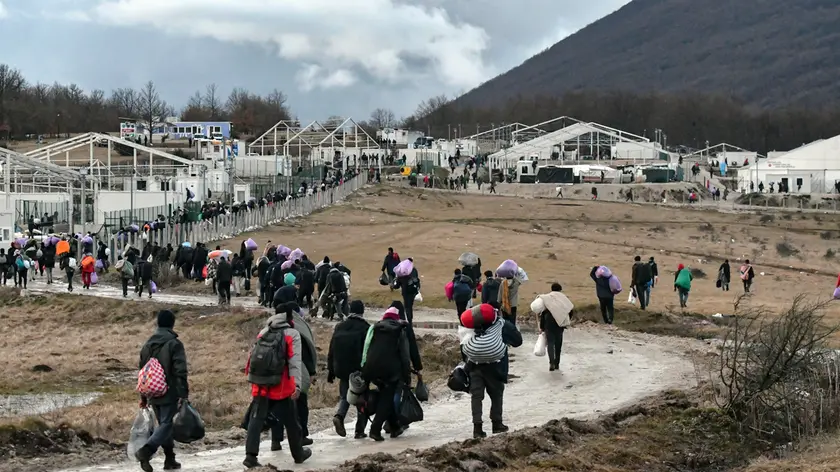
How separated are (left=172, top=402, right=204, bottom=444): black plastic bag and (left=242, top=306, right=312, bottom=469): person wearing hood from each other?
1.74 ft

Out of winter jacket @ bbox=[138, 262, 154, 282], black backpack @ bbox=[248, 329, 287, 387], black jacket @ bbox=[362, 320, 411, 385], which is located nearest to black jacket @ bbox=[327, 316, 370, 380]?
black jacket @ bbox=[362, 320, 411, 385]

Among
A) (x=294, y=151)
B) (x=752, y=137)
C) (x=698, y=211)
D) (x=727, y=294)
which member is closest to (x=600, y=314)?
(x=727, y=294)

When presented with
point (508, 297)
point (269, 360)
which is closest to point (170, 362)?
point (269, 360)

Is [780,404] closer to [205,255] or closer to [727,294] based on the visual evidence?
[727,294]

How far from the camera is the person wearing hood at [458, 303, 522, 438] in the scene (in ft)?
41.9

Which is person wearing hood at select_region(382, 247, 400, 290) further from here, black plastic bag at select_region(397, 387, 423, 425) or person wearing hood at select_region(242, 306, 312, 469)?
person wearing hood at select_region(242, 306, 312, 469)

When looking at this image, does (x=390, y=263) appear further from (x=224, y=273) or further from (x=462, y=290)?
(x=462, y=290)

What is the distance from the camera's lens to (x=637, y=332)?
23.9 m

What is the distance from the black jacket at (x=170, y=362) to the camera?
35.9 ft

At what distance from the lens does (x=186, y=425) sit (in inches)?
426

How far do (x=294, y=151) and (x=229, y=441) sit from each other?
10779cm

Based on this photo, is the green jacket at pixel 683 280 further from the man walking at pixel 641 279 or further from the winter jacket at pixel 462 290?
the winter jacket at pixel 462 290

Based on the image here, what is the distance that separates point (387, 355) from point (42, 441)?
12.0ft

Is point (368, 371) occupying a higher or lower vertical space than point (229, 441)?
higher
